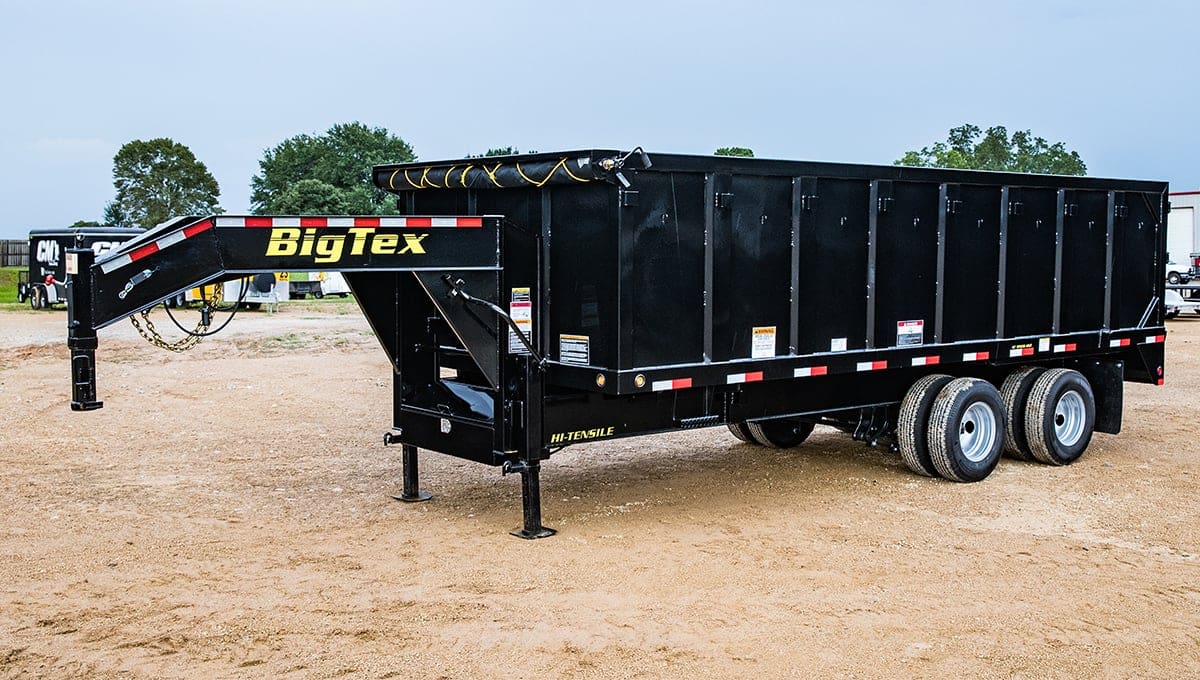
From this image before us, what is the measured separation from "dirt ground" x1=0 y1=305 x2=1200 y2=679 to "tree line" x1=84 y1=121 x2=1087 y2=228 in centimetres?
4840

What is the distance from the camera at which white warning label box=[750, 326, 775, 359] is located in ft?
29.1

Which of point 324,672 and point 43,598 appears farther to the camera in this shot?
point 43,598

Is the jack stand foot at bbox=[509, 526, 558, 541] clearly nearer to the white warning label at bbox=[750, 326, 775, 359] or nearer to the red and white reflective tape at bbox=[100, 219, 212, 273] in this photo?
the white warning label at bbox=[750, 326, 775, 359]

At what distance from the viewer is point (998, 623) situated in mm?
6473

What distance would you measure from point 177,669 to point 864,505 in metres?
Result: 5.49

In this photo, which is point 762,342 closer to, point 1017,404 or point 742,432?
point 742,432

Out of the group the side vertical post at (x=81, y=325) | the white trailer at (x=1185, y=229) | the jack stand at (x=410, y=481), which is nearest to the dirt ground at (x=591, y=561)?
the jack stand at (x=410, y=481)

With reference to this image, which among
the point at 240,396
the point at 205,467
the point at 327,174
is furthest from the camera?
the point at 327,174

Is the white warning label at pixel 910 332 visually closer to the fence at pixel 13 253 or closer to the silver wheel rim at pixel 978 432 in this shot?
the silver wheel rim at pixel 978 432

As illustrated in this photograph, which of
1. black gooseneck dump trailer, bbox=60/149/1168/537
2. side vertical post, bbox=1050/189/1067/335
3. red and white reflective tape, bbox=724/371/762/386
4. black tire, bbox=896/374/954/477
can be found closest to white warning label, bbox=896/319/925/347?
black gooseneck dump trailer, bbox=60/149/1168/537

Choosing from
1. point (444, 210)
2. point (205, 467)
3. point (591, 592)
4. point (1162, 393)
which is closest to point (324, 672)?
point (591, 592)

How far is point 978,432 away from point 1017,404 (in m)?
0.77

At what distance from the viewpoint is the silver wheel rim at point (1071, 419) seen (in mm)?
11266

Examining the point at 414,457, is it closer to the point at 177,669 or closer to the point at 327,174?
the point at 177,669
